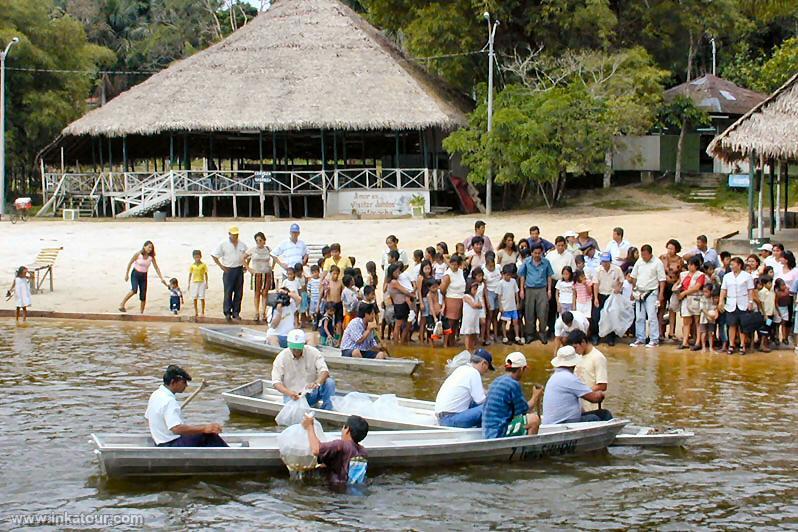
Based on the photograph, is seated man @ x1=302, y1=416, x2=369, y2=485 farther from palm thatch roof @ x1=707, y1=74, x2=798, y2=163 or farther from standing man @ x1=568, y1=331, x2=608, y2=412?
palm thatch roof @ x1=707, y1=74, x2=798, y2=163

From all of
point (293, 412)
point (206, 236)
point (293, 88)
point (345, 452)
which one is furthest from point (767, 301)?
point (293, 88)

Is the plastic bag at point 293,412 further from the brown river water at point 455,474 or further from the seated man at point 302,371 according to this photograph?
the brown river water at point 455,474

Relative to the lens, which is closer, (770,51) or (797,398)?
(797,398)

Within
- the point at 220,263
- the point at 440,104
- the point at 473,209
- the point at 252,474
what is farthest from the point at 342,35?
the point at 252,474

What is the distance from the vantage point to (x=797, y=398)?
1532 cm

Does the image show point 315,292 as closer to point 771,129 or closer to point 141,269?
point 141,269

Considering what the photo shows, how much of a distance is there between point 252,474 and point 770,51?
153ft

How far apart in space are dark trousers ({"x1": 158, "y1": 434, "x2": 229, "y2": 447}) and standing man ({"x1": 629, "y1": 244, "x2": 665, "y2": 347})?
29.3 ft

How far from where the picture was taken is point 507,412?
39.3 ft

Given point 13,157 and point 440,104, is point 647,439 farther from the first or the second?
point 13,157

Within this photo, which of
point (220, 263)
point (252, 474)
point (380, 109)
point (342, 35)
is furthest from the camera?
point (342, 35)

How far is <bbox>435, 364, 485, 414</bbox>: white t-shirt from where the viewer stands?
1252cm

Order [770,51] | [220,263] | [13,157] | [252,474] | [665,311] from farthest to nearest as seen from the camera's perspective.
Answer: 1. [770,51]
2. [13,157]
3. [220,263]
4. [665,311]
5. [252,474]

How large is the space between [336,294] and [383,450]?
7154 mm
